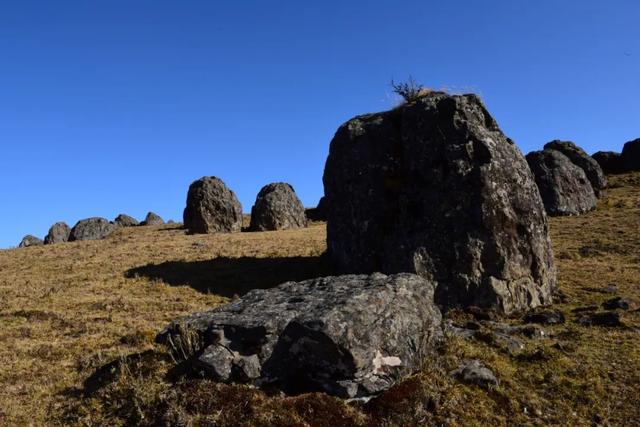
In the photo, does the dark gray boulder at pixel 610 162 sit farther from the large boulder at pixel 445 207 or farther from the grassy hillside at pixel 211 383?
the large boulder at pixel 445 207

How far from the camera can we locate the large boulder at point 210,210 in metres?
48.0

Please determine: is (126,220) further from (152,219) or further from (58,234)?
(58,234)

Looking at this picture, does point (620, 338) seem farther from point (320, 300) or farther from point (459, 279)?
point (320, 300)

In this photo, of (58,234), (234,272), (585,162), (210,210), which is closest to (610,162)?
(585,162)

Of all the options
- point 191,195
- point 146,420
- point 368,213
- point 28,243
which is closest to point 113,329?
point 146,420

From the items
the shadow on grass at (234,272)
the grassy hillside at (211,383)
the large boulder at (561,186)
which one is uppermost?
the large boulder at (561,186)

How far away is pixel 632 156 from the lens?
63.8m

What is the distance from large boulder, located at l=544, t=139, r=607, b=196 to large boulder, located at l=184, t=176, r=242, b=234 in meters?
35.1

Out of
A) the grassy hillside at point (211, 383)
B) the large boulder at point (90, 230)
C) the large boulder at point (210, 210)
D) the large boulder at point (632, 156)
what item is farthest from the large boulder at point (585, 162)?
the large boulder at point (90, 230)

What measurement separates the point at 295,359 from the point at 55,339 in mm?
8496

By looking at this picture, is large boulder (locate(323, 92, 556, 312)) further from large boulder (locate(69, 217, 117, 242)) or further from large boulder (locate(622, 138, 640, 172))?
large boulder (locate(622, 138, 640, 172))

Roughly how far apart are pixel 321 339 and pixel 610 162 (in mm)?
66382

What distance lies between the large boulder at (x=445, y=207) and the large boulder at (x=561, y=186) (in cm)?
2561

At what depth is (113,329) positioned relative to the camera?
16406 mm
